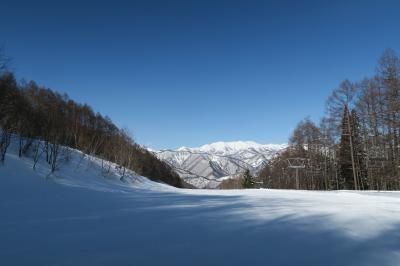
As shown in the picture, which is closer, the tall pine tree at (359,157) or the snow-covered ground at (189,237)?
the snow-covered ground at (189,237)

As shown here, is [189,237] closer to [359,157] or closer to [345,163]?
[359,157]

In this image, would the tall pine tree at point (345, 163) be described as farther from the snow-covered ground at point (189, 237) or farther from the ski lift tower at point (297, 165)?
the snow-covered ground at point (189, 237)

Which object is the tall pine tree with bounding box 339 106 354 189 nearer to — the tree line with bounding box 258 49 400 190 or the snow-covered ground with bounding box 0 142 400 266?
the tree line with bounding box 258 49 400 190

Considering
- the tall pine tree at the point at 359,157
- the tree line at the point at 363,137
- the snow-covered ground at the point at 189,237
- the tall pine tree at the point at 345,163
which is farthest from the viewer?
the tall pine tree at the point at 345,163

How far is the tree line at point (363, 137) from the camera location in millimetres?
19172

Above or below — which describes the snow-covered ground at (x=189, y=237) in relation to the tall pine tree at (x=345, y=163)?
below

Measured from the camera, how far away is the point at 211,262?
8.75 feet

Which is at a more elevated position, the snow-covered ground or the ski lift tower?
the ski lift tower

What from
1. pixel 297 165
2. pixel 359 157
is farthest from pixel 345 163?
pixel 297 165

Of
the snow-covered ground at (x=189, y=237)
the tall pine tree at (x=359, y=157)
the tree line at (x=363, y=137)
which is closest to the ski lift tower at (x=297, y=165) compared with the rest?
the tree line at (x=363, y=137)

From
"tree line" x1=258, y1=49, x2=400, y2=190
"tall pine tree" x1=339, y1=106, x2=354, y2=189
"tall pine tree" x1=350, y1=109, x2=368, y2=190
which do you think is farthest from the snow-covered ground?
"tall pine tree" x1=350, y1=109, x2=368, y2=190

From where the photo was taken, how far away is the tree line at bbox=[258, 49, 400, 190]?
1917 centimetres

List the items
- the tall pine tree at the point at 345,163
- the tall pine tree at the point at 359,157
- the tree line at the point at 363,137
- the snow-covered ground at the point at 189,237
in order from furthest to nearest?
the tall pine tree at the point at 345,163 < the tall pine tree at the point at 359,157 < the tree line at the point at 363,137 < the snow-covered ground at the point at 189,237

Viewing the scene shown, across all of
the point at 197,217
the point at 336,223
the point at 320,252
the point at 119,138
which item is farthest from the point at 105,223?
the point at 119,138
